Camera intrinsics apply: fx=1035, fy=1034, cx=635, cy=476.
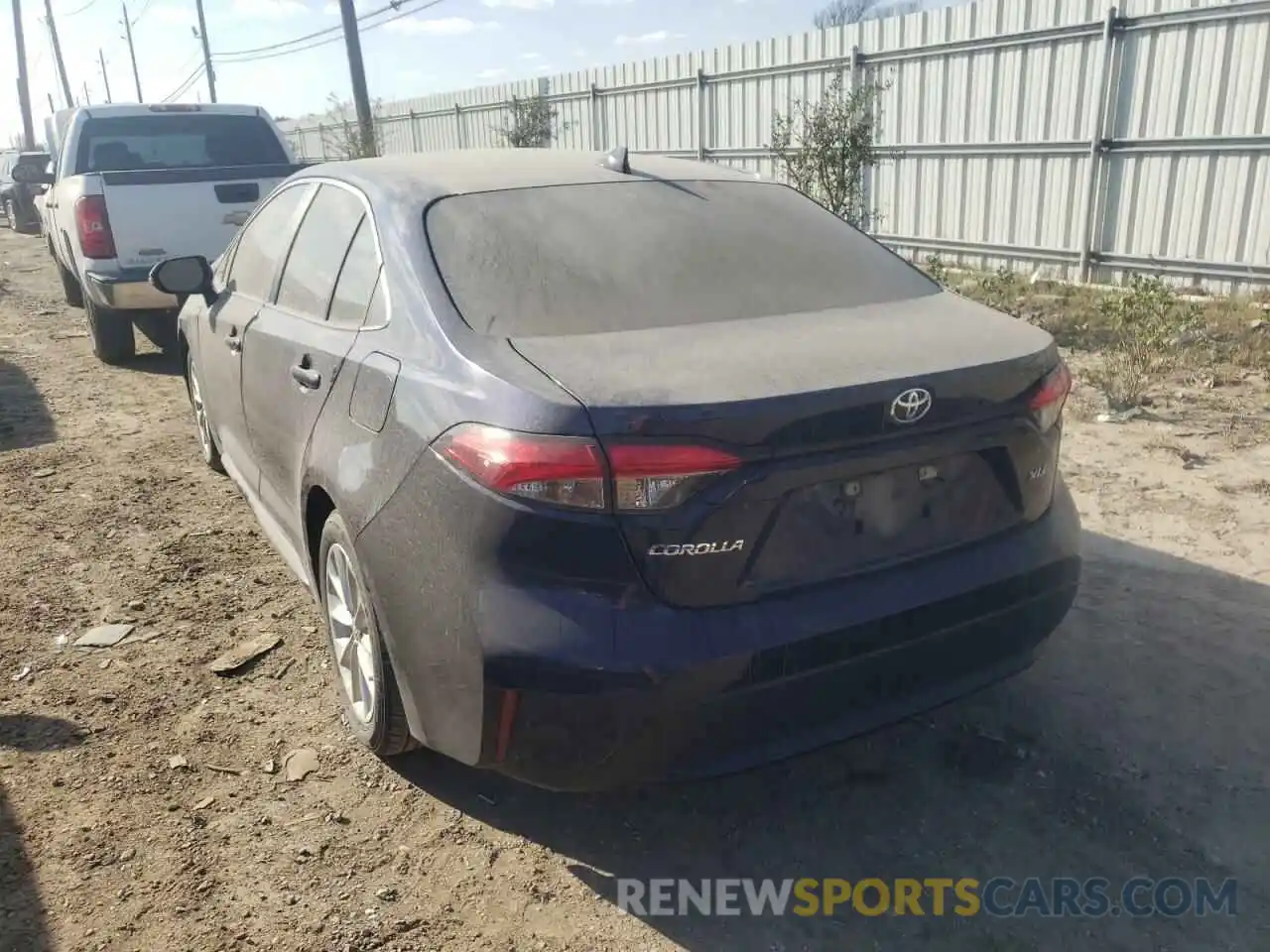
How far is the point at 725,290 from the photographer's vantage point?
9.07ft

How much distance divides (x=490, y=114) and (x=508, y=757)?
19.1m

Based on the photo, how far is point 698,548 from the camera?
211 cm

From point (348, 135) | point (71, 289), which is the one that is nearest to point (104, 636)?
point (71, 289)

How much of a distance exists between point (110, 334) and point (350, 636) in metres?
6.44

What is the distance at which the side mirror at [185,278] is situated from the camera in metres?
4.39

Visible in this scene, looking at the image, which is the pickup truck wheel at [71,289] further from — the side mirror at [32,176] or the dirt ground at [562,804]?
the dirt ground at [562,804]

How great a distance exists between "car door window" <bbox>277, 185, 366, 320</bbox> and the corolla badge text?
1550mm

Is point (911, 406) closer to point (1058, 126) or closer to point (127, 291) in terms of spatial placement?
point (127, 291)

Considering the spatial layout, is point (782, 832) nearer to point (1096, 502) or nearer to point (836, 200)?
point (1096, 502)

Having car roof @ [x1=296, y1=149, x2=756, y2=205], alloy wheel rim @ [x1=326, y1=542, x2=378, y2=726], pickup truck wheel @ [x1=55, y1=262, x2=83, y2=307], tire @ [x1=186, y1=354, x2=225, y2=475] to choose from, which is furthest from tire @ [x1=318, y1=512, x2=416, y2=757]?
pickup truck wheel @ [x1=55, y1=262, x2=83, y2=307]

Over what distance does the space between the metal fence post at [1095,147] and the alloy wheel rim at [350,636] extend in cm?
897

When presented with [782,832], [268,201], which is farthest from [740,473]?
[268,201]

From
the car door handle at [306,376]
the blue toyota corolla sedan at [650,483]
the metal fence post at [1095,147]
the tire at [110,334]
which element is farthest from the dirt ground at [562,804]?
the metal fence post at [1095,147]

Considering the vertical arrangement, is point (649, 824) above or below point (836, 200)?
below
